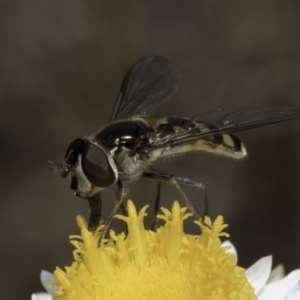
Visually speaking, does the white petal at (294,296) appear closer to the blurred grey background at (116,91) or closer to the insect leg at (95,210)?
the insect leg at (95,210)

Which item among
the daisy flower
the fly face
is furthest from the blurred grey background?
the fly face

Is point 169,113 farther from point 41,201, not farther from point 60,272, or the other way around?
point 60,272

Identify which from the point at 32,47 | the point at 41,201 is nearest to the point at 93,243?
the point at 41,201

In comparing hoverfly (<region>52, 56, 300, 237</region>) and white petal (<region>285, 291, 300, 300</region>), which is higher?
hoverfly (<region>52, 56, 300, 237</region>)

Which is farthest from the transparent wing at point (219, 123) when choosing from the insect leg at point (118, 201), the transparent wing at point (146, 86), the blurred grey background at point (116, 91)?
the blurred grey background at point (116, 91)

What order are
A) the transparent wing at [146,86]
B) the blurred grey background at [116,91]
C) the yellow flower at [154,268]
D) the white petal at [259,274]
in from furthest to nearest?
the blurred grey background at [116,91], the transparent wing at [146,86], the white petal at [259,274], the yellow flower at [154,268]

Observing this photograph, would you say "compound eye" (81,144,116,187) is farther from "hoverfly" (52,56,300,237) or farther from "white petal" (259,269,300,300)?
"white petal" (259,269,300,300)
